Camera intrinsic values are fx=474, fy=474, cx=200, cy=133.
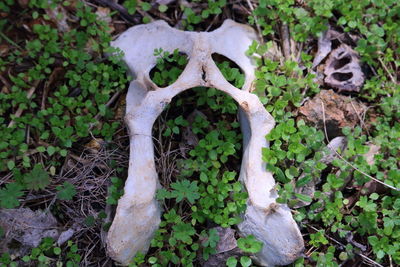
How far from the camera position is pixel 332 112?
367cm

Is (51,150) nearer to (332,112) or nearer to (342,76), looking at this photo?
(332,112)

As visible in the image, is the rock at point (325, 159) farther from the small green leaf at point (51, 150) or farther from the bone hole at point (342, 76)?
the small green leaf at point (51, 150)

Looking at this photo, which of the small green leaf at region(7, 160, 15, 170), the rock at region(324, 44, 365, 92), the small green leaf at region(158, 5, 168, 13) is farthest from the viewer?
the small green leaf at region(158, 5, 168, 13)

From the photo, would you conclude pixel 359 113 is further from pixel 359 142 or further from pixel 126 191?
pixel 126 191

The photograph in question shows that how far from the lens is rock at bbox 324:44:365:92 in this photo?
3857 millimetres

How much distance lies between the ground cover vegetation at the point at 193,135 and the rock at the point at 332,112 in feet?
0.13

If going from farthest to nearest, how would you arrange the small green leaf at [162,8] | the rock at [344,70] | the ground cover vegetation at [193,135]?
1. the small green leaf at [162,8]
2. the rock at [344,70]
3. the ground cover vegetation at [193,135]

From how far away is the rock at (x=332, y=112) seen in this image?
3641mm

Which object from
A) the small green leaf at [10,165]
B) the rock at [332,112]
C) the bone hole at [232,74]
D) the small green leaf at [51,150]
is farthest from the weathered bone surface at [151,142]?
the small green leaf at [10,165]

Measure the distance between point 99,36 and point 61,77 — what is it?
47cm

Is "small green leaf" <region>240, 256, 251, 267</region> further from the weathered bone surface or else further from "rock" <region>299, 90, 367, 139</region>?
"rock" <region>299, 90, 367, 139</region>

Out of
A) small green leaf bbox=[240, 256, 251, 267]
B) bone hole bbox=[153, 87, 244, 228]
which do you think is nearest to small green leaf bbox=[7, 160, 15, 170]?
bone hole bbox=[153, 87, 244, 228]

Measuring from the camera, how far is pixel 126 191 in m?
3.11

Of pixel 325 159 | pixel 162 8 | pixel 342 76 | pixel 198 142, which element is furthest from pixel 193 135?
pixel 342 76
